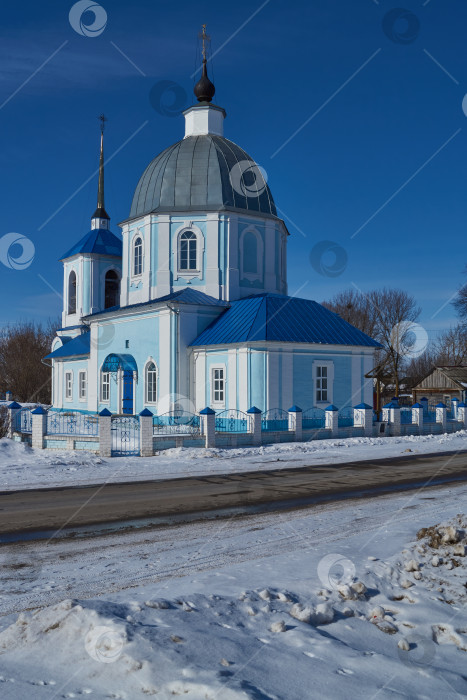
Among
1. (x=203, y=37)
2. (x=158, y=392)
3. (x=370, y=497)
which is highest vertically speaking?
(x=203, y=37)

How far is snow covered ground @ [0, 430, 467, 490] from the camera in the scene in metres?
13.7

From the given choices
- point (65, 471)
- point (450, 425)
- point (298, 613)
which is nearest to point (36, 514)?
point (65, 471)

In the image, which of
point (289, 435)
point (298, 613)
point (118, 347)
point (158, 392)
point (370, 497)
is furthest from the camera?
point (118, 347)

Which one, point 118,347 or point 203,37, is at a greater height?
point 203,37

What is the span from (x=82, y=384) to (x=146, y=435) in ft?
46.3

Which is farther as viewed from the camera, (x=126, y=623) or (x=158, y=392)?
(x=158, y=392)

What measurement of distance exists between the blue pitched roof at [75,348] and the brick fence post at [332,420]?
13341mm

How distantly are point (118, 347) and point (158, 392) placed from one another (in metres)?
3.45

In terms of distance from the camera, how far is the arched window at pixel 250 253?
25594mm

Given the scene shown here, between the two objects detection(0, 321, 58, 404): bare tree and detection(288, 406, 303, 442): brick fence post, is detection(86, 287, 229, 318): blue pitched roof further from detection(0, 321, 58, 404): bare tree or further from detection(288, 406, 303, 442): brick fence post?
detection(0, 321, 58, 404): bare tree

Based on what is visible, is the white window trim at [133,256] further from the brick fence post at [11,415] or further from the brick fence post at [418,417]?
the brick fence post at [418,417]

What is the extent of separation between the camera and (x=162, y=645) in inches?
154

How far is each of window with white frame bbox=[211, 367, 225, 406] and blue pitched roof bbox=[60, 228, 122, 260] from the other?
44.6 ft

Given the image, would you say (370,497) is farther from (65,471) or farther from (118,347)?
(118,347)
